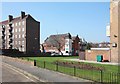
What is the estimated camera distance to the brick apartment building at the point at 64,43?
113 m

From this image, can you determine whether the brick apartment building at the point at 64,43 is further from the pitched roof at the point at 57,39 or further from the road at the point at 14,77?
the road at the point at 14,77

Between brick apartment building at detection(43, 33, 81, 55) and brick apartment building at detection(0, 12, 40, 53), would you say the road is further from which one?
brick apartment building at detection(43, 33, 81, 55)

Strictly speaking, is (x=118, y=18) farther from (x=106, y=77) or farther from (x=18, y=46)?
(x=18, y=46)

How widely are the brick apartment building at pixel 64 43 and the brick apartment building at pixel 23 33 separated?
14.0 meters

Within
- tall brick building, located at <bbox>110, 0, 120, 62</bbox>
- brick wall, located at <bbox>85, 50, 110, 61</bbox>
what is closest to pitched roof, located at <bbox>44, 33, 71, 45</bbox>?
brick wall, located at <bbox>85, 50, 110, 61</bbox>

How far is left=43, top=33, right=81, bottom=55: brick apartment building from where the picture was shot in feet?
371

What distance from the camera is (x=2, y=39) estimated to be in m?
127

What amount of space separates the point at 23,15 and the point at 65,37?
21.1 m

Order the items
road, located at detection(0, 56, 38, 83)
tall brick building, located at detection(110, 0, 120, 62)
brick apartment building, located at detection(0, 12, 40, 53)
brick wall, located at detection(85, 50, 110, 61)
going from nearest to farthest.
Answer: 1. road, located at detection(0, 56, 38, 83)
2. tall brick building, located at detection(110, 0, 120, 62)
3. brick wall, located at detection(85, 50, 110, 61)
4. brick apartment building, located at detection(0, 12, 40, 53)

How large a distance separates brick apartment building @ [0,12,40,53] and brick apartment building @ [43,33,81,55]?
13951 mm

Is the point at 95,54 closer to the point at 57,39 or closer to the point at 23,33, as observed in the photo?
the point at 23,33

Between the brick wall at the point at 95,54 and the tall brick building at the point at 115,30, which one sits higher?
the tall brick building at the point at 115,30

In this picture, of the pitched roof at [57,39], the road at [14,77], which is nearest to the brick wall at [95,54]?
the road at [14,77]

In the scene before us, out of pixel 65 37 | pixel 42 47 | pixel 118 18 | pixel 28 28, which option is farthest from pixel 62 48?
pixel 118 18
